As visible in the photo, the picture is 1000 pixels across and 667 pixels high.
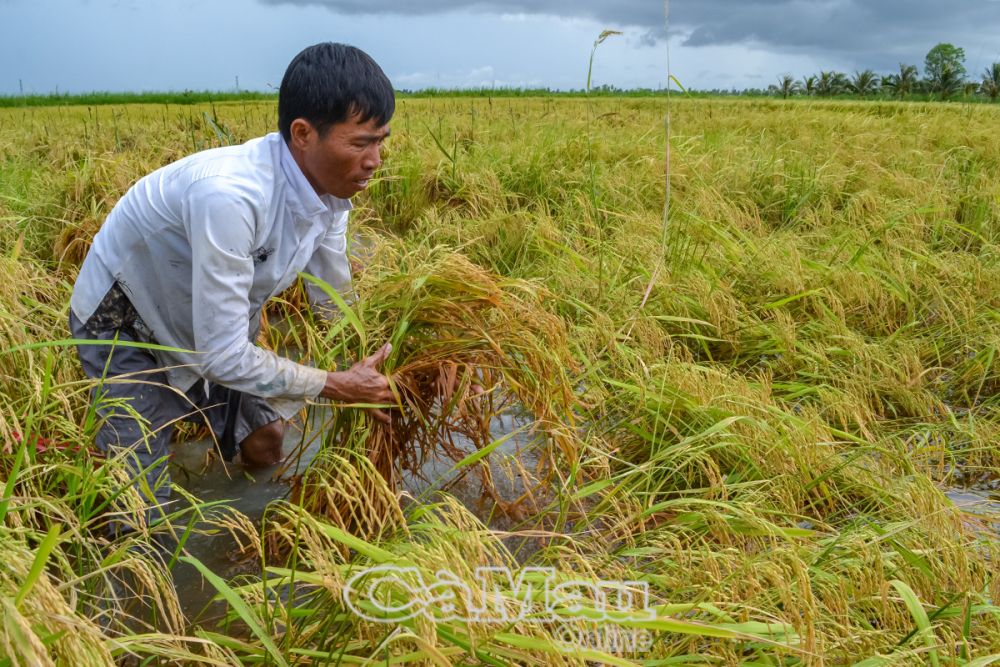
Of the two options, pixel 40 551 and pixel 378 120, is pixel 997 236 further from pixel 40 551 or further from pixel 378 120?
pixel 40 551

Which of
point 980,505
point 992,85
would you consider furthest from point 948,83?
point 980,505

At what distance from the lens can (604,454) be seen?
2.06m

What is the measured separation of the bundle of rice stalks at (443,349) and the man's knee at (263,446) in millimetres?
425

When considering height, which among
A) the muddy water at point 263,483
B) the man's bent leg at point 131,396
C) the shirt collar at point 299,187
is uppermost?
the shirt collar at point 299,187

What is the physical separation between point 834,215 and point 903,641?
3420mm

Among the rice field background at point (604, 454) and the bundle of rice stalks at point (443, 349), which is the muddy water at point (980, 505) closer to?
the rice field background at point (604, 454)

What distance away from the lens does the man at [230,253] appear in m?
1.78

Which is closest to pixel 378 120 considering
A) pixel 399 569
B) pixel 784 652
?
pixel 399 569

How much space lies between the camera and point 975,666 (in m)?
1.34

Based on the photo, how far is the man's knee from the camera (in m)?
2.44

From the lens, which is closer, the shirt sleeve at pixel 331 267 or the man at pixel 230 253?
the man at pixel 230 253

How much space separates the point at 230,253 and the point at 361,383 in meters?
0.43

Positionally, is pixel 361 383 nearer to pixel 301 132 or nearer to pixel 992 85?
pixel 301 132

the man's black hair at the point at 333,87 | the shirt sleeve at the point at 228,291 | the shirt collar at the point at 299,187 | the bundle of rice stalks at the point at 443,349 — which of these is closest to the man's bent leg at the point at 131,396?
the shirt sleeve at the point at 228,291
